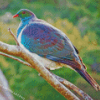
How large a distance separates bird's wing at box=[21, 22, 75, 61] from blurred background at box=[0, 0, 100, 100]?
0.24 metres

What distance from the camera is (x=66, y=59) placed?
4.26ft

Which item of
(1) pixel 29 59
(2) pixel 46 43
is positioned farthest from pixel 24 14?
(1) pixel 29 59

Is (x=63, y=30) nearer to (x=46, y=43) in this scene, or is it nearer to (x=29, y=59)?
(x=46, y=43)

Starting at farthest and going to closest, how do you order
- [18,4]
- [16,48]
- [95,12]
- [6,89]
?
[95,12]
[18,4]
[6,89]
[16,48]

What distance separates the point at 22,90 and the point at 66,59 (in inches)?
19.1

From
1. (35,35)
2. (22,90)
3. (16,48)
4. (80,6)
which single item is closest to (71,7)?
(80,6)

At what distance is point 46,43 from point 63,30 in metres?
0.36

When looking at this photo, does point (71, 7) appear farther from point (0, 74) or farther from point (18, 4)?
point (0, 74)

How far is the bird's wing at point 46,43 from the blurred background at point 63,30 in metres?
0.24

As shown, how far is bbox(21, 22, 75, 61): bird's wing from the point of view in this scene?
1329mm

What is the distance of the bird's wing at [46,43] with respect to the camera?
4.36 feet

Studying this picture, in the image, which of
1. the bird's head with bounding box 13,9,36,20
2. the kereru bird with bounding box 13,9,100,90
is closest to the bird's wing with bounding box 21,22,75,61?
the kereru bird with bounding box 13,9,100,90

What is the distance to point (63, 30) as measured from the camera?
1665mm

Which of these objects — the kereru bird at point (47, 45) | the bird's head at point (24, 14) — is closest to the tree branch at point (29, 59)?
the kereru bird at point (47, 45)
